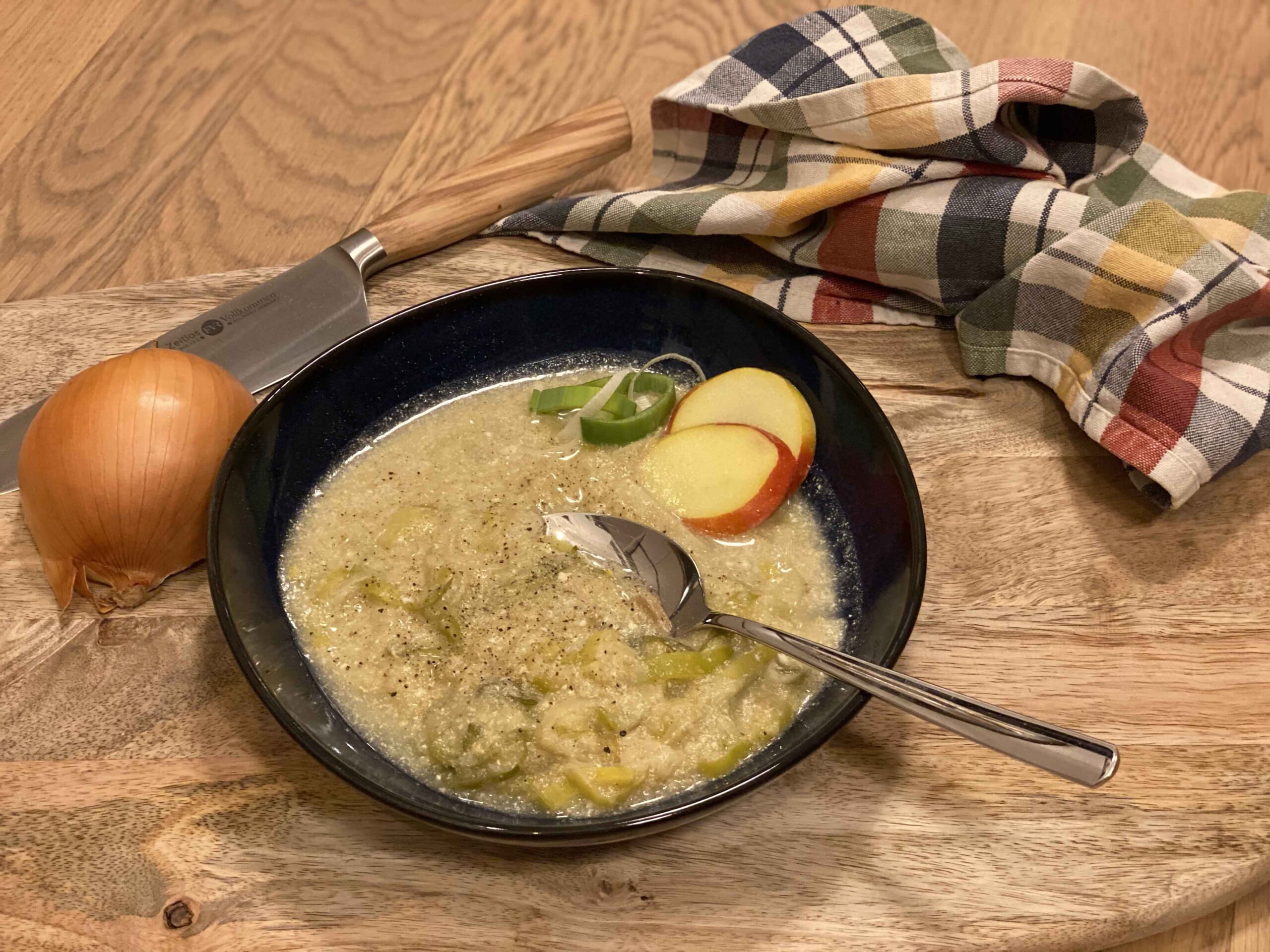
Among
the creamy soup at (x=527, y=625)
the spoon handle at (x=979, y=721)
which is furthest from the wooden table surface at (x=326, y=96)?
the spoon handle at (x=979, y=721)

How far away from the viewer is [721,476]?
1621 mm

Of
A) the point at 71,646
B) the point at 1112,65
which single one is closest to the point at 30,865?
the point at 71,646

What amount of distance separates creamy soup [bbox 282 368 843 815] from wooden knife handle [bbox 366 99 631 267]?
437 mm

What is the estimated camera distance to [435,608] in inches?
59.1

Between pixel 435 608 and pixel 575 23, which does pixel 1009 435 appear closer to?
pixel 435 608

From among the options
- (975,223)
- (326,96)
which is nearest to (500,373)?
(975,223)

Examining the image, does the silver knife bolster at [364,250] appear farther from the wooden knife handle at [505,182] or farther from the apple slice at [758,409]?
the apple slice at [758,409]

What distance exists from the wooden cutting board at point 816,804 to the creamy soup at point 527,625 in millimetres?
→ 98

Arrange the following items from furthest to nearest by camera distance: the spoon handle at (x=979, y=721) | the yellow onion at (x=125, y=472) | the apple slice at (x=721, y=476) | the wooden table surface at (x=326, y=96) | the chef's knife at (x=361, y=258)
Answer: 1. the wooden table surface at (x=326, y=96)
2. the chef's knife at (x=361, y=258)
3. the apple slice at (x=721, y=476)
4. the yellow onion at (x=125, y=472)
5. the spoon handle at (x=979, y=721)

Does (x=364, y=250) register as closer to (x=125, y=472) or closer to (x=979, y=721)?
(x=125, y=472)

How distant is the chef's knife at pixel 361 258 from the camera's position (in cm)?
182

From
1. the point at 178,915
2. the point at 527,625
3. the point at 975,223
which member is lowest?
the point at 178,915

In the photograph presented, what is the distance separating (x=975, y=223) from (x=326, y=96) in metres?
1.49

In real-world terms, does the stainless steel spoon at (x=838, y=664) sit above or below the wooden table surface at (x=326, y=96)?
below
